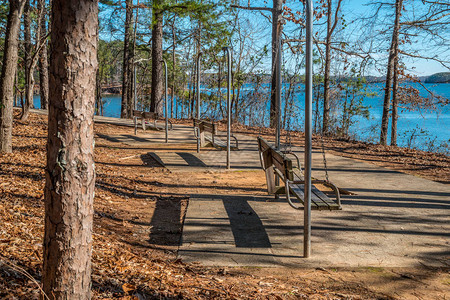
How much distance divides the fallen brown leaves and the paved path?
32cm

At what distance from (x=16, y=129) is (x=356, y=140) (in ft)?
35.3

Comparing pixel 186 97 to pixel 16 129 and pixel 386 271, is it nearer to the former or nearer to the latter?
pixel 16 129

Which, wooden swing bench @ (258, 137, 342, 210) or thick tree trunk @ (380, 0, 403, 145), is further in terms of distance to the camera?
thick tree trunk @ (380, 0, 403, 145)

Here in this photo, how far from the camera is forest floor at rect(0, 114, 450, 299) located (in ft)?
9.91

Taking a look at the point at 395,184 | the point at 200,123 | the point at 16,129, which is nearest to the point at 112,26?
the point at 16,129

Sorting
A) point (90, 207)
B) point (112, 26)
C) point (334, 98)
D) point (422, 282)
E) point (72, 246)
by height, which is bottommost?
point (422, 282)

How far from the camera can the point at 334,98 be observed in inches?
679

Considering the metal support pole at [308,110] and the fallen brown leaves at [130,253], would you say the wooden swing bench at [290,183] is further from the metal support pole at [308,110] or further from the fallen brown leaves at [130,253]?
the fallen brown leaves at [130,253]

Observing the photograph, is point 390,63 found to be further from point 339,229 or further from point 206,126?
point 339,229

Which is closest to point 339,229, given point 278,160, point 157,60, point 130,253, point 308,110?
point 278,160

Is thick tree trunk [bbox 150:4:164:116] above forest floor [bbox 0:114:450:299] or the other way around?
above

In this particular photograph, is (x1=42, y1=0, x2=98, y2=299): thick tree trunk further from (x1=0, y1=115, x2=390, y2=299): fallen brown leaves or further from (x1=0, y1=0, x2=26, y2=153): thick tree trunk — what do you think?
(x1=0, y1=0, x2=26, y2=153): thick tree trunk

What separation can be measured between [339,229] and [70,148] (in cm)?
356

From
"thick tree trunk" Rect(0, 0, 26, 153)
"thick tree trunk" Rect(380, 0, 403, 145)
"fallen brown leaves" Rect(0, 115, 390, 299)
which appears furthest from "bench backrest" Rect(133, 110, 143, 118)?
"thick tree trunk" Rect(380, 0, 403, 145)
